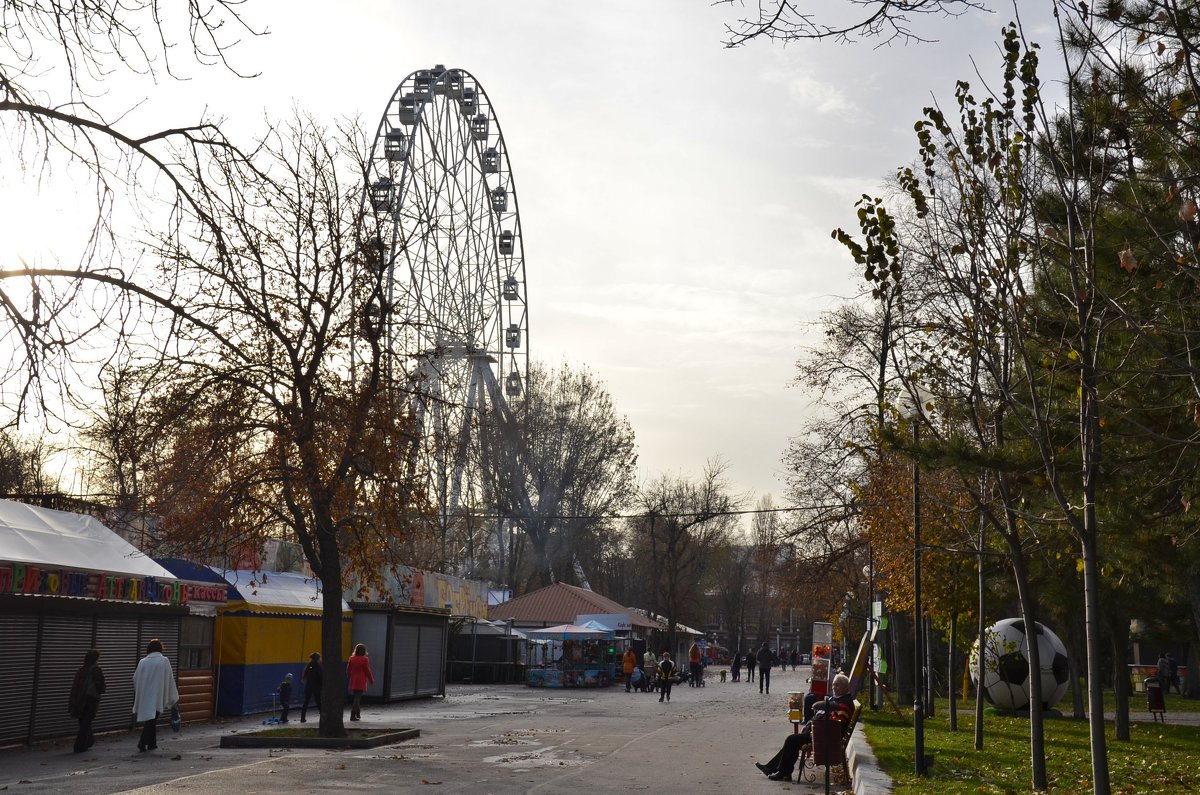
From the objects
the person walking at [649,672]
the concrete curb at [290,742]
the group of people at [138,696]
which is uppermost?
the group of people at [138,696]

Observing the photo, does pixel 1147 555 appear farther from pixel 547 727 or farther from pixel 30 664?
pixel 30 664

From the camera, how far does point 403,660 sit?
1369 inches

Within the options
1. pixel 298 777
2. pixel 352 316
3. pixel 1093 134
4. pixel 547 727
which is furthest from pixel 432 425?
pixel 1093 134

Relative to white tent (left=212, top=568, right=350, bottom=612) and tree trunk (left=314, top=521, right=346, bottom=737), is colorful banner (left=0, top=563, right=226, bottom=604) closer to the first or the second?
white tent (left=212, top=568, right=350, bottom=612)

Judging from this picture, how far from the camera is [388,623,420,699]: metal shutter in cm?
3409

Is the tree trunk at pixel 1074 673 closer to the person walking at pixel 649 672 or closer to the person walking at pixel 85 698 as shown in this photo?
the person walking at pixel 649 672

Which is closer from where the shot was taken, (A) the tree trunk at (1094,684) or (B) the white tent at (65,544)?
(A) the tree trunk at (1094,684)

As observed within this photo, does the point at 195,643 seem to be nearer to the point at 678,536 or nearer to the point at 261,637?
the point at 261,637

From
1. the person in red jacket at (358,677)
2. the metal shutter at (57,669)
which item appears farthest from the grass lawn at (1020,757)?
the metal shutter at (57,669)

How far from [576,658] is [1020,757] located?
3613 cm

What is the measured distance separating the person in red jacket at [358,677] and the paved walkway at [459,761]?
0.62 meters

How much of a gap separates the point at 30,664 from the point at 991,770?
14.8 metres

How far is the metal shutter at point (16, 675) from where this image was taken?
64.3 ft

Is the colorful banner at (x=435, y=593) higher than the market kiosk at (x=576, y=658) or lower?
higher
